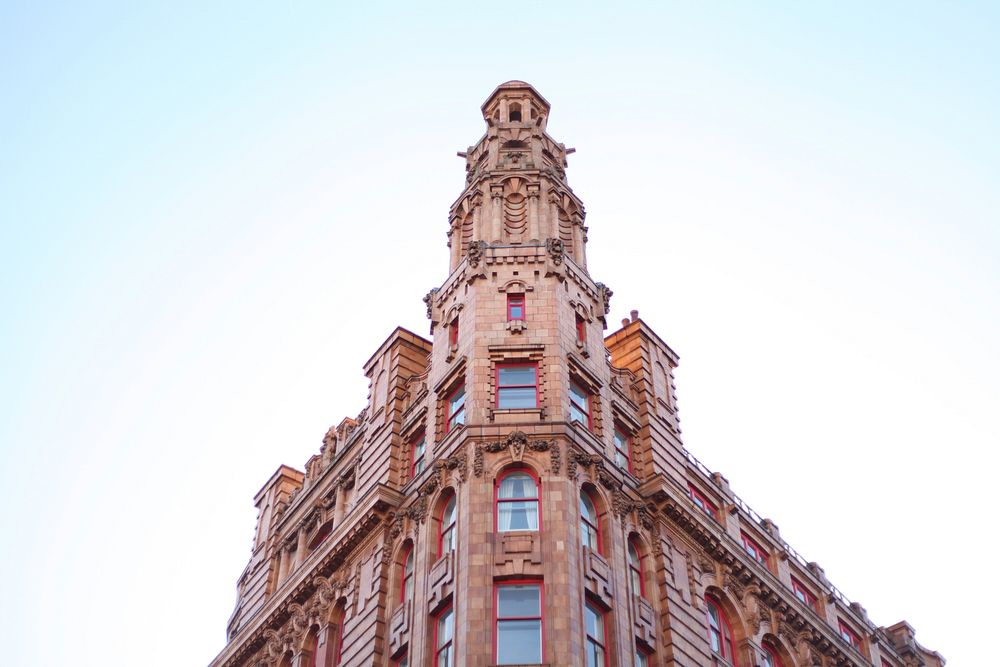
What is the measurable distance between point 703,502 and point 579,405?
382 inches

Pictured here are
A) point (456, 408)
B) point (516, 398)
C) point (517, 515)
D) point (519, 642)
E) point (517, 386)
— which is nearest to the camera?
point (519, 642)

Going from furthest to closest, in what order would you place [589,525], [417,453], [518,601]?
[417,453], [589,525], [518,601]

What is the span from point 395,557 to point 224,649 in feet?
48.0

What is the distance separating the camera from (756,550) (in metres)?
59.2

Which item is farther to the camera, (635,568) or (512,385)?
(512,385)

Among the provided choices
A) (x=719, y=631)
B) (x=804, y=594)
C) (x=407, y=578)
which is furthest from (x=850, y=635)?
(x=407, y=578)

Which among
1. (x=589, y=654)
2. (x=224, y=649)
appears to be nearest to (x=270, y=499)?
(x=224, y=649)

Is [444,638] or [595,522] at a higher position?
[595,522]

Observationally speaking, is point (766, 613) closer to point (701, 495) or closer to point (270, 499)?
point (701, 495)

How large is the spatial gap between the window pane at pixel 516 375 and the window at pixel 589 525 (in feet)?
18.7

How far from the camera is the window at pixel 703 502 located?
55688 mm

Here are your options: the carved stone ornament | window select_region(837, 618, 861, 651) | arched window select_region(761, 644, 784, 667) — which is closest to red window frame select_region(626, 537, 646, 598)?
arched window select_region(761, 644, 784, 667)

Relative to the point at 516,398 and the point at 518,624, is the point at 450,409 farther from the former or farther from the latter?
the point at 518,624

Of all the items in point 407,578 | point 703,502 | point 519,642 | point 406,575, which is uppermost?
point 703,502
